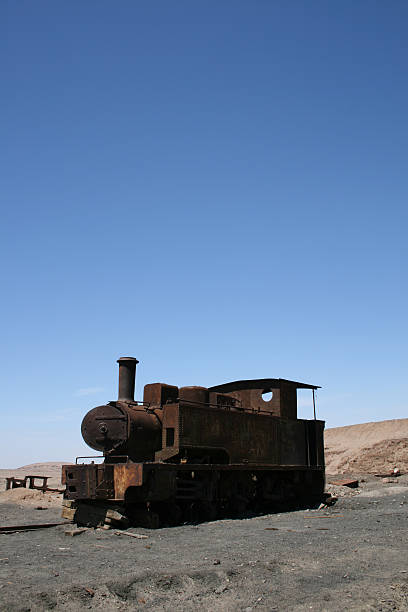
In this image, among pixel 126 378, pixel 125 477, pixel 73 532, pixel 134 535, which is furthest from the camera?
pixel 126 378

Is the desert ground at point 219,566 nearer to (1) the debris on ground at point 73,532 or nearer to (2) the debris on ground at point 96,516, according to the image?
(1) the debris on ground at point 73,532

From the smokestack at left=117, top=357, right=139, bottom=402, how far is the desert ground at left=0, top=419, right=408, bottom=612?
125 inches

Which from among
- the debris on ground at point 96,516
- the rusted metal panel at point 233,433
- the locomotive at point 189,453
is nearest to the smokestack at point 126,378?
the locomotive at point 189,453

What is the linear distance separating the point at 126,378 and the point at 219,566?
6814mm

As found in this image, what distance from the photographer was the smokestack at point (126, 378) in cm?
1377

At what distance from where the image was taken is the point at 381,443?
35062mm

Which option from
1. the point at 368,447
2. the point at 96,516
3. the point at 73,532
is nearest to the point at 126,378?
the point at 96,516

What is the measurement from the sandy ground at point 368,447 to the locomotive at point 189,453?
51.9ft

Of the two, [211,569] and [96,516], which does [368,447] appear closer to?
[96,516]

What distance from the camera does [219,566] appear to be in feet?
24.7

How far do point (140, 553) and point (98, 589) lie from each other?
240cm

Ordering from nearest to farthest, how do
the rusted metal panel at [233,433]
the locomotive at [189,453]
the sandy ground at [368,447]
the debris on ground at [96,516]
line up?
the debris on ground at [96,516], the locomotive at [189,453], the rusted metal panel at [233,433], the sandy ground at [368,447]

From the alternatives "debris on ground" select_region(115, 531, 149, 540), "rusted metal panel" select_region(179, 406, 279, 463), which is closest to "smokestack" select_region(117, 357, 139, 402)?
"rusted metal panel" select_region(179, 406, 279, 463)

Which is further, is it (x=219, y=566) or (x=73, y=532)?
(x=73, y=532)
